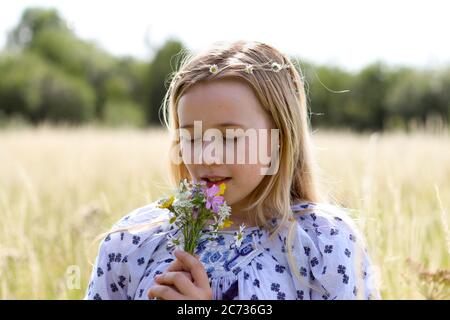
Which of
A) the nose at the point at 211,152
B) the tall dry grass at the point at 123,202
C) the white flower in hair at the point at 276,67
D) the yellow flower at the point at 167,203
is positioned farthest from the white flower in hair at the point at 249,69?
the yellow flower at the point at 167,203

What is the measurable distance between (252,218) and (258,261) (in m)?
0.18

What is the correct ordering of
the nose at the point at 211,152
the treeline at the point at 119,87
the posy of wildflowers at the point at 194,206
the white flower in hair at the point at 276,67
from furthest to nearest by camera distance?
the treeline at the point at 119,87 → the white flower in hair at the point at 276,67 → the nose at the point at 211,152 → the posy of wildflowers at the point at 194,206

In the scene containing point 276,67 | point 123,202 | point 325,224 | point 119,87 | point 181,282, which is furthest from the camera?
point 119,87

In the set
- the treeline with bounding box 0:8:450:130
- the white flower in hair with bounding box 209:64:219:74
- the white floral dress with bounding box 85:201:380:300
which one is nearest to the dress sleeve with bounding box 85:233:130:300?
the white floral dress with bounding box 85:201:380:300

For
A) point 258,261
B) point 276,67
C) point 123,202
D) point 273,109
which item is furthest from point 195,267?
point 123,202

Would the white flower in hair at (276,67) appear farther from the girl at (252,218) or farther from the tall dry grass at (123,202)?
the tall dry grass at (123,202)

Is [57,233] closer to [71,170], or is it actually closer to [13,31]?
[71,170]

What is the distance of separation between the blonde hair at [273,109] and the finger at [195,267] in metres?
0.33

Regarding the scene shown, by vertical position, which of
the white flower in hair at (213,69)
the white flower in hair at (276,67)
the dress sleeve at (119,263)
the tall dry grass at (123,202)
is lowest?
the tall dry grass at (123,202)

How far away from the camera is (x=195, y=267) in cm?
165

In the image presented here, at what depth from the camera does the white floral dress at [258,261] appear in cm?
184

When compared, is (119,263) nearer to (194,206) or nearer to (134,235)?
(134,235)

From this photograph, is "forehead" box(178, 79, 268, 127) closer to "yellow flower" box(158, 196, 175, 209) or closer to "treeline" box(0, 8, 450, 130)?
"yellow flower" box(158, 196, 175, 209)

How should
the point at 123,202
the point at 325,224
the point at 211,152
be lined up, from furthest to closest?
the point at 123,202, the point at 325,224, the point at 211,152
